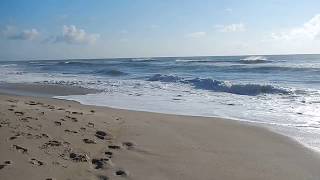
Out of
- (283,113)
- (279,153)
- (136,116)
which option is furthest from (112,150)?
(283,113)

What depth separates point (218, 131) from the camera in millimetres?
6969

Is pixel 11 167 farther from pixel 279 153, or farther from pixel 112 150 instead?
pixel 279 153

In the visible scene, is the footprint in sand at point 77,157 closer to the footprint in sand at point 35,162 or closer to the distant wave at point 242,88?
the footprint in sand at point 35,162

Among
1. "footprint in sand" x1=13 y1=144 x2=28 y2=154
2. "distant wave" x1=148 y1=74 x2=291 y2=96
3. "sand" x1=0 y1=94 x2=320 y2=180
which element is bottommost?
"distant wave" x1=148 y1=74 x2=291 y2=96

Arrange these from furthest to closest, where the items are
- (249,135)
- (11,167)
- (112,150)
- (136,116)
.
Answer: (136,116) < (249,135) < (112,150) < (11,167)

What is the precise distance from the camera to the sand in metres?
4.20

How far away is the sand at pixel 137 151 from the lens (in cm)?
420

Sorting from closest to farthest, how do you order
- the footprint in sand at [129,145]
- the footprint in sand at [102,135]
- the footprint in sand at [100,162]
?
the footprint in sand at [100,162]
the footprint in sand at [129,145]
the footprint in sand at [102,135]

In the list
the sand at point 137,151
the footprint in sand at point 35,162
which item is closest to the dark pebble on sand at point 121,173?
the sand at point 137,151

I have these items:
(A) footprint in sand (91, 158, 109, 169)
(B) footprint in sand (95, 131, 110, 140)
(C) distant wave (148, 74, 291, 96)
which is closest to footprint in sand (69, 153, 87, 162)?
(A) footprint in sand (91, 158, 109, 169)

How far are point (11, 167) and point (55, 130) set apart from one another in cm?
159

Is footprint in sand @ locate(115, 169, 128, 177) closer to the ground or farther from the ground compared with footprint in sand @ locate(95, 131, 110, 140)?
closer to the ground

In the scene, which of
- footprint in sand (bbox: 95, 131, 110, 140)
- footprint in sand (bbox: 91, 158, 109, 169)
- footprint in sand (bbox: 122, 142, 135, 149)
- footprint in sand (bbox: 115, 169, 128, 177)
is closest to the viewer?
footprint in sand (bbox: 115, 169, 128, 177)

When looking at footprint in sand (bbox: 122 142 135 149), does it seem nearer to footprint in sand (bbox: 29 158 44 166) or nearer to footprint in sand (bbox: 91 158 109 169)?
footprint in sand (bbox: 91 158 109 169)
